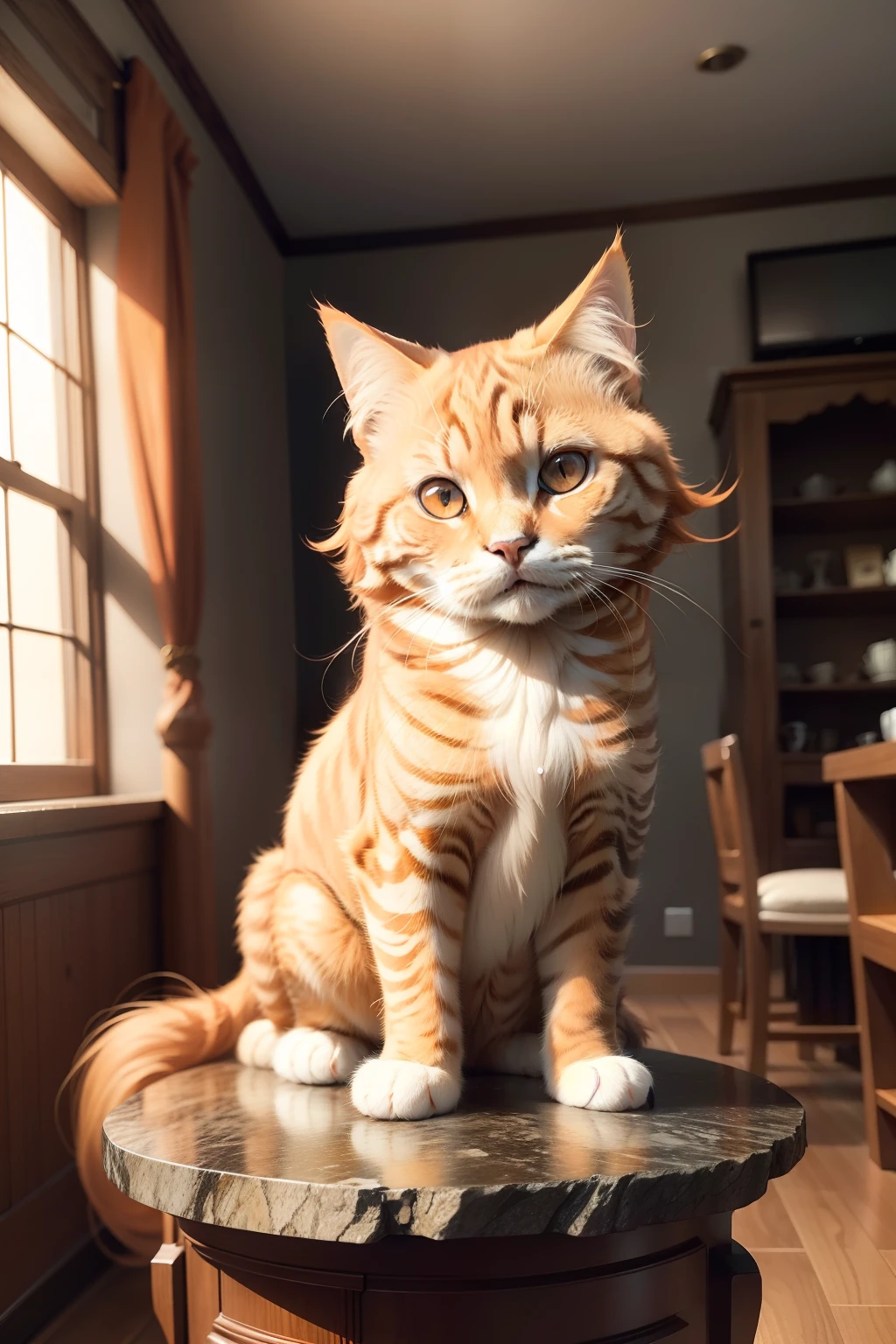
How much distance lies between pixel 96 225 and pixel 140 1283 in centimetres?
220

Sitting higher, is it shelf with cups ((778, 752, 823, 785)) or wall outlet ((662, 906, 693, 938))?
shelf with cups ((778, 752, 823, 785))

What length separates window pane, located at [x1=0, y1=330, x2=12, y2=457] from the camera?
1997mm

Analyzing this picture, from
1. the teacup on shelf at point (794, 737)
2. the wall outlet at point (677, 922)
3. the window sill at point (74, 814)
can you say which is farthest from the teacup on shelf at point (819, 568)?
the window sill at point (74, 814)

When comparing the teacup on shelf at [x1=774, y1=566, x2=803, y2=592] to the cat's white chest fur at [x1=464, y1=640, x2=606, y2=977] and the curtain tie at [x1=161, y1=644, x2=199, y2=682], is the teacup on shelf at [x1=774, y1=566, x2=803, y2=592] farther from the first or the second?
the cat's white chest fur at [x1=464, y1=640, x2=606, y2=977]

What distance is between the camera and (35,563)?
211cm

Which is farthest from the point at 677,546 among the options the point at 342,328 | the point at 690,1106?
the point at 690,1106

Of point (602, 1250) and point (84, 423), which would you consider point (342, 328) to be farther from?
point (84, 423)

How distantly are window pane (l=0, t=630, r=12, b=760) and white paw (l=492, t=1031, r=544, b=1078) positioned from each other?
1.45 metres

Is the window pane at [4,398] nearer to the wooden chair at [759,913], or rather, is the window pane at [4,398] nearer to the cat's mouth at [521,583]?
the cat's mouth at [521,583]

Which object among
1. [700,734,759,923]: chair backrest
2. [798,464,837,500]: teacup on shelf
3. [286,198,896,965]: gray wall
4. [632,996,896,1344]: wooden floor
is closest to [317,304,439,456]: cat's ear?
[632,996,896,1344]: wooden floor

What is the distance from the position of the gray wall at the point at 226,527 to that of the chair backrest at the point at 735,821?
4.58 ft

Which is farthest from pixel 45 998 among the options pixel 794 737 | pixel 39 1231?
pixel 794 737

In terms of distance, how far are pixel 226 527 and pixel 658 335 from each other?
188cm

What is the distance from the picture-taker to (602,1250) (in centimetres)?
60
